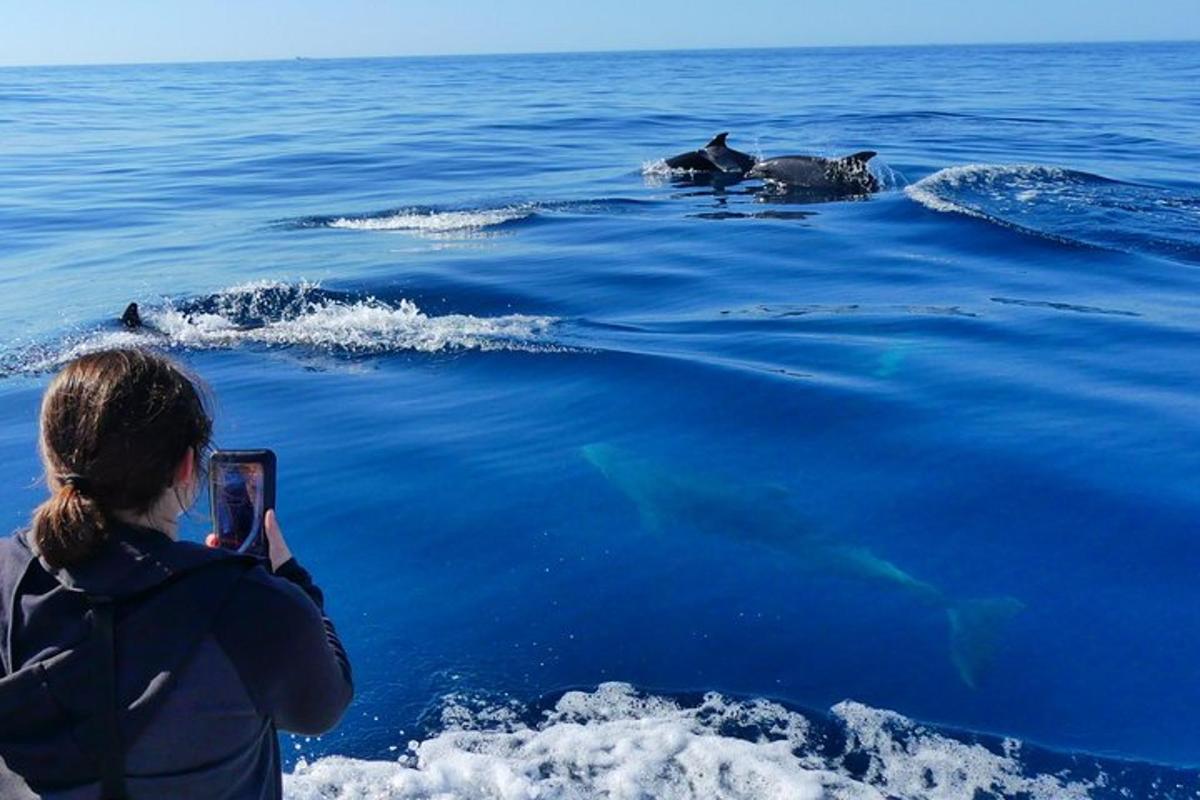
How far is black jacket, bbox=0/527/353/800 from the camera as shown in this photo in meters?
2.86

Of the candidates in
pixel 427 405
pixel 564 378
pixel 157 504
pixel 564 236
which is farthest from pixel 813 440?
pixel 564 236

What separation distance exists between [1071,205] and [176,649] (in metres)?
19.3

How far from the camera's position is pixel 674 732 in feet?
19.4

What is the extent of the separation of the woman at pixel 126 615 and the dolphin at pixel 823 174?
20.5 metres

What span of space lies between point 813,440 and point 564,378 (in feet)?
8.80

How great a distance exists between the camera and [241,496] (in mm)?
3518

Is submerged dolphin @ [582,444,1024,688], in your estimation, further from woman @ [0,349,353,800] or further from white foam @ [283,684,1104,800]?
woman @ [0,349,353,800]

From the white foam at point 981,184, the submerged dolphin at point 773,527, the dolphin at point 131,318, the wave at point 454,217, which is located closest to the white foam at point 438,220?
the wave at point 454,217

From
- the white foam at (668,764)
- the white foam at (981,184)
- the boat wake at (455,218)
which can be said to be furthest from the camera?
the white foam at (981,184)

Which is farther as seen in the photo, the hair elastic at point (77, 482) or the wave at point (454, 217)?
the wave at point (454, 217)

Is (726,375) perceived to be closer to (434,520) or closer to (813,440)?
(813,440)

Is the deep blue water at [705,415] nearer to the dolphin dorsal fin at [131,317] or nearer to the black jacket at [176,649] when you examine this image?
the dolphin dorsal fin at [131,317]

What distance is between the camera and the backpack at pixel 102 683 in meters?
2.83

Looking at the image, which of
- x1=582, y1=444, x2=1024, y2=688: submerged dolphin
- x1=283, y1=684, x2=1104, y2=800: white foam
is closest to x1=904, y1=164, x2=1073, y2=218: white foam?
x1=582, y1=444, x2=1024, y2=688: submerged dolphin
